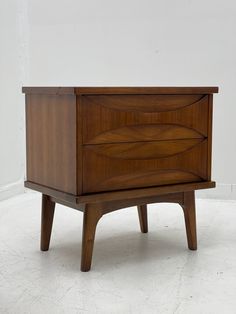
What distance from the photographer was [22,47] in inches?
145

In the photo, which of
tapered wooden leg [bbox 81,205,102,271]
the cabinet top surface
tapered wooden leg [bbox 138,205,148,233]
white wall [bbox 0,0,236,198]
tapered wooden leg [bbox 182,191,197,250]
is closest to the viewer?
the cabinet top surface

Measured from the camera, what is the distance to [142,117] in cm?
210

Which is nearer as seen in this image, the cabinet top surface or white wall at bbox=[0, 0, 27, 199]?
the cabinet top surface

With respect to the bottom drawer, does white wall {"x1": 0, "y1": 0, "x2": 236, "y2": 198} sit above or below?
above

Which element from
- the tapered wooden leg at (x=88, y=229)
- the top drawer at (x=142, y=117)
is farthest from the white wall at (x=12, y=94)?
the top drawer at (x=142, y=117)

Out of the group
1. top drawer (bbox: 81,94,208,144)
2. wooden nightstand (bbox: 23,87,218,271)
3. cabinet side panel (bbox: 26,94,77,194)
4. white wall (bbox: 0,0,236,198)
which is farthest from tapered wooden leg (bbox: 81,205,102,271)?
white wall (bbox: 0,0,236,198)

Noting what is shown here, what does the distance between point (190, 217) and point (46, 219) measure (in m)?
0.61

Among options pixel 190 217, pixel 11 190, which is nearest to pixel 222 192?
pixel 190 217

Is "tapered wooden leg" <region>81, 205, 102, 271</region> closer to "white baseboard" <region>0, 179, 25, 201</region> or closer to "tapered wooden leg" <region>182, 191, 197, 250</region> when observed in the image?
"tapered wooden leg" <region>182, 191, 197, 250</region>

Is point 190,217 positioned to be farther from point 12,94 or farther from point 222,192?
point 12,94

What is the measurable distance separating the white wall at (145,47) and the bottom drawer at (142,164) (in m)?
1.23

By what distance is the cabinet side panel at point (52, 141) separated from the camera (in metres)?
2.00

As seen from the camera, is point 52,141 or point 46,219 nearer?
point 52,141

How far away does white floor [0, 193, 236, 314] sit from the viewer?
1798 mm
